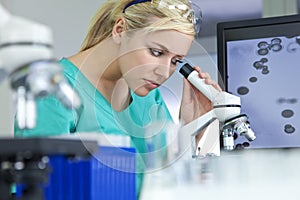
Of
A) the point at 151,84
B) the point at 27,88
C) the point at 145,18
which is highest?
the point at 145,18

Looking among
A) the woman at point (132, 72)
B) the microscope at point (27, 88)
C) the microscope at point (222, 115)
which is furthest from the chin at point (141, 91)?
the microscope at point (27, 88)

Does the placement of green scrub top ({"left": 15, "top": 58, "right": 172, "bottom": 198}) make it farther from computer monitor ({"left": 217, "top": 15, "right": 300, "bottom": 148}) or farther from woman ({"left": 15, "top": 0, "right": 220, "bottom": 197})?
computer monitor ({"left": 217, "top": 15, "right": 300, "bottom": 148})

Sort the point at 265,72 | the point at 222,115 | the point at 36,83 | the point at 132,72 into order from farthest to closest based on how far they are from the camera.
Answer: the point at 265,72, the point at 132,72, the point at 222,115, the point at 36,83

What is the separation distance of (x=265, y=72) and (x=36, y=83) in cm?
66

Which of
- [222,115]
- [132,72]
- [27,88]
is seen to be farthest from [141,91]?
[27,88]

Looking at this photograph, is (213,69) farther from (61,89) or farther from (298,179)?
(61,89)

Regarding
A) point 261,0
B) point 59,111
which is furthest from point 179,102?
point 261,0

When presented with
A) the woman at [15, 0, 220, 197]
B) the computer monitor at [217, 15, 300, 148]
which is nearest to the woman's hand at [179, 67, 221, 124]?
the woman at [15, 0, 220, 197]

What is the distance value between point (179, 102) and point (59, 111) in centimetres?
25

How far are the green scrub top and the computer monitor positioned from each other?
16 centimetres

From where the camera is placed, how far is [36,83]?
0.41 meters

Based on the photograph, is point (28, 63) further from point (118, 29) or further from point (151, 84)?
point (118, 29)

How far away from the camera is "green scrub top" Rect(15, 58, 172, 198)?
685 millimetres

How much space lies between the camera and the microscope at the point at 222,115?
30.6 inches
